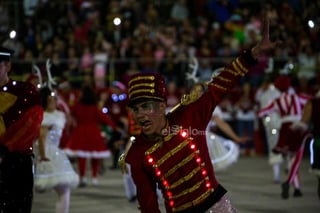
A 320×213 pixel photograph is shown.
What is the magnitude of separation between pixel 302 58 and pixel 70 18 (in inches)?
270

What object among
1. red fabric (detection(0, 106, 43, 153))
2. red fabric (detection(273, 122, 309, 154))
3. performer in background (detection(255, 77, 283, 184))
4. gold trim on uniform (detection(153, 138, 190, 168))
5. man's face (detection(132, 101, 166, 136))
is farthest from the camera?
performer in background (detection(255, 77, 283, 184))

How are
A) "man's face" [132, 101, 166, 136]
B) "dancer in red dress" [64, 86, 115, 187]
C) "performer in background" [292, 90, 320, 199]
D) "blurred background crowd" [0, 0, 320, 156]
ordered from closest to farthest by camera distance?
"man's face" [132, 101, 166, 136] → "performer in background" [292, 90, 320, 199] → "dancer in red dress" [64, 86, 115, 187] → "blurred background crowd" [0, 0, 320, 156]

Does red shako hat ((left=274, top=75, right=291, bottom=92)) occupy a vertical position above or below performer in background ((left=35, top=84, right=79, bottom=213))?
above

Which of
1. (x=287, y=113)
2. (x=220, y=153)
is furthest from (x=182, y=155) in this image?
(x=287, y=113)

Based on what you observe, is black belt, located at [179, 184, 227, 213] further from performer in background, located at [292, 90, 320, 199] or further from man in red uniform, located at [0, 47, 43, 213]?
performer in background, located at [292, 90, 320, 199]

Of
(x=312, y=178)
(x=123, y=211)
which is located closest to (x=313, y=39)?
(x=312, y=178)

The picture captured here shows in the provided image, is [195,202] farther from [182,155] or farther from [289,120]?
[289,120]

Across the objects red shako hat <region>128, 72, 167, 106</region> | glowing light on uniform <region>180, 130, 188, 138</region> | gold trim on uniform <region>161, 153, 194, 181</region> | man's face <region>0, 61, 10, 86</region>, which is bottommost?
A: gold trim on uniform <region>161, 153, 194, 181</region>

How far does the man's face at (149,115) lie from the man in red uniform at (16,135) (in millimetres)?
1383

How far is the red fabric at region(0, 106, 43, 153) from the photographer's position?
22.1ft

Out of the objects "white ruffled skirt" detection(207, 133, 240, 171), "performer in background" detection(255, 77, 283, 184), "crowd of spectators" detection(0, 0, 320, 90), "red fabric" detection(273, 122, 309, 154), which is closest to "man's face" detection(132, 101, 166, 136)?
"red fabric" detection(273, 122, 309, 154)

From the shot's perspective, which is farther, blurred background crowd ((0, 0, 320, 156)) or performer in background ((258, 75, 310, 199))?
blurred background crowd ((0, 0, 320, 156))

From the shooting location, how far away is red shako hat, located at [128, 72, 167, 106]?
18.9ft

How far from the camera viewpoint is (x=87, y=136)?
15812mm
